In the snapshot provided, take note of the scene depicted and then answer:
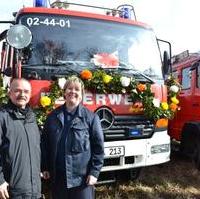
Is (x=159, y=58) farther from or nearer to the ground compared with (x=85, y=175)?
farther from the ground

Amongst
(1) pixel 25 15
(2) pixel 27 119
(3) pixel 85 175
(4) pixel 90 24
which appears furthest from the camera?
(4) pixel 90 24

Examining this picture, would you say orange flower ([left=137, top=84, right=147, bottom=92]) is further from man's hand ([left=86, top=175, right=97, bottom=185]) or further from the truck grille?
man's hand ([left=86, top=175, right=97, bottom=185])

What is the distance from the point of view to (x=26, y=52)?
4984 mm

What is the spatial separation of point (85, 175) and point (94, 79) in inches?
71.0

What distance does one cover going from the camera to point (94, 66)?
529 cm

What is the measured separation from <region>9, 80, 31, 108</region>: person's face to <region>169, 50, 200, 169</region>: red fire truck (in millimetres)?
4375

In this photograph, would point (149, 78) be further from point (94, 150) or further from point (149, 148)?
point (94, 150)

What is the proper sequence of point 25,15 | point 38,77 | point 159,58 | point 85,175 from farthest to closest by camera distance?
1. point 159,58
2. point 25,15
3. point 38,77
4. point 85,175

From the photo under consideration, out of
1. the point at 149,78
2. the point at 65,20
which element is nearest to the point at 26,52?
the point at 65,20

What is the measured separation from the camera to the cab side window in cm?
780

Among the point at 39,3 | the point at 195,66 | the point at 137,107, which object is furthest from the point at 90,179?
the point at 195,66

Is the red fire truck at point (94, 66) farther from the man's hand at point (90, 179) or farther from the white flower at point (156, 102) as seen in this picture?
the man's hand at point (90, 179)

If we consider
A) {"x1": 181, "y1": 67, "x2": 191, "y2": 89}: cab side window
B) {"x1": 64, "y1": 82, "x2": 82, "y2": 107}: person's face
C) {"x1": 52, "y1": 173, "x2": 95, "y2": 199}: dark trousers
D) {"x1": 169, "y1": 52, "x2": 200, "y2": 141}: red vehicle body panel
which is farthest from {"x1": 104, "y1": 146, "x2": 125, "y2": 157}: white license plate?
{"x1": 181, "y1": 67, "x2": 191, "y2": 89}: cab side window

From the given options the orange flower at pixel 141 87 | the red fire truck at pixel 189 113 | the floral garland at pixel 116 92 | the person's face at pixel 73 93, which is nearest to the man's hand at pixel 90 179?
the person's face at pixel 73 93
